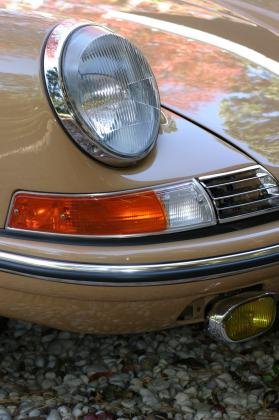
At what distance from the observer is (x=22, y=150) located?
5.16 ft

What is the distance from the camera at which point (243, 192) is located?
1.66 meters

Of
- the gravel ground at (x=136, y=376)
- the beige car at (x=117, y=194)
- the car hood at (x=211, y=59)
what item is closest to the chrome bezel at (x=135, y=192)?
the beige car at (x=117, y=194)

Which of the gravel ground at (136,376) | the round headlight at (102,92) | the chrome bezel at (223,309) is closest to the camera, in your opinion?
the round headlight at (102,92)

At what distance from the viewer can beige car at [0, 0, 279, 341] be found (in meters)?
1.56

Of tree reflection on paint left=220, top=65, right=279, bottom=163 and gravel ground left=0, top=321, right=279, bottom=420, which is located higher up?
tree reflection on paint left=220, top=65, right=279, bottom=163

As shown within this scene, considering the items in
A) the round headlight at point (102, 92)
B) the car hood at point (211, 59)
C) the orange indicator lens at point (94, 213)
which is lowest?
the orange indicator lens at point (94, 213)

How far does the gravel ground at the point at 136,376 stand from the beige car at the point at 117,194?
36 centimetres

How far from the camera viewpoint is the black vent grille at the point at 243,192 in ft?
5.35

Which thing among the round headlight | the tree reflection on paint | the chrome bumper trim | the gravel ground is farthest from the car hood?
the gravel ground

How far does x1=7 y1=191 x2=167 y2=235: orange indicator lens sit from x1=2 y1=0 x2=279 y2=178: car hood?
0.98 ft

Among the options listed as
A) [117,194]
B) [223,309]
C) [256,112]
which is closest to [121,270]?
[117,194]

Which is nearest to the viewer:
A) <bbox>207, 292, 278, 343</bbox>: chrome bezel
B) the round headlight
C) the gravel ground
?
the round headlight

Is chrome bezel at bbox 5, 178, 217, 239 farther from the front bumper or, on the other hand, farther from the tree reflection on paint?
the tree reflection on paint

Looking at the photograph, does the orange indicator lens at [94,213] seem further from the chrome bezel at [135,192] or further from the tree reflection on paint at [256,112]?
the tree reflection on paint at [256,112]
